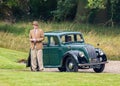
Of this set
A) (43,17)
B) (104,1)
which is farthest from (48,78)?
(43,17)

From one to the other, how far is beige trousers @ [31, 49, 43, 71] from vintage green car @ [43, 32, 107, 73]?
1072 millimetres

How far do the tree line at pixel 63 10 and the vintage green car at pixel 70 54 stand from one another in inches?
846

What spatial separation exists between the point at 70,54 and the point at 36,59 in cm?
143

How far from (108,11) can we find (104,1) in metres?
7.89

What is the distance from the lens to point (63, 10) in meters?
60.4

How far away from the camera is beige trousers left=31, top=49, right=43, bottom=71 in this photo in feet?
78.0

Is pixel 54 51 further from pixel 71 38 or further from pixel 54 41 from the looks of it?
pixel 71 38

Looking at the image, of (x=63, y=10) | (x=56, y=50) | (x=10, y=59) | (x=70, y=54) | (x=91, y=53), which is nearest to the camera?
(x=70, y=54)

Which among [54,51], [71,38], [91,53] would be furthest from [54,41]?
[91,53]

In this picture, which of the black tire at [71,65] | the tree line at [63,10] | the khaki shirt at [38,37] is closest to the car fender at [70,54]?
the black tire at [71,65]

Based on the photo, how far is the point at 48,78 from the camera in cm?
1911

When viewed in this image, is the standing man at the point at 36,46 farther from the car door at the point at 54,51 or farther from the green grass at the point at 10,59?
the green grass at the point at 10,59

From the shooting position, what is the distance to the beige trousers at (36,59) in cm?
2378

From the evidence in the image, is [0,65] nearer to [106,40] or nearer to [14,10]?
[106,40]
